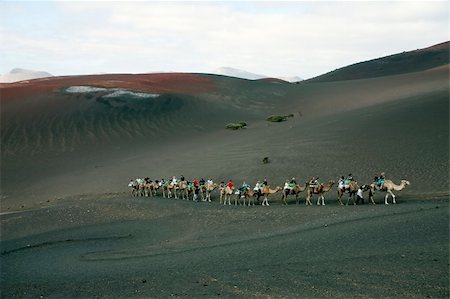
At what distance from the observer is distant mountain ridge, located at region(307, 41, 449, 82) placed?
8638 centimetres

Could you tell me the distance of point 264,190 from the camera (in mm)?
24875

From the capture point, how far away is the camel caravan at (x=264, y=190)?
74.8 feet

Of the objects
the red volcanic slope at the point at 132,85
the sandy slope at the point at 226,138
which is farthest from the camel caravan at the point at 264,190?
the red volcanic slope at the point at 132,85

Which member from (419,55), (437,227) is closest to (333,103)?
(437,227)

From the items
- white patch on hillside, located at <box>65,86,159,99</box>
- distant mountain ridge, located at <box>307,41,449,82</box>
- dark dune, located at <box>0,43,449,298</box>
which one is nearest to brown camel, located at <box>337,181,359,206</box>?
dark dune, located at <box>0,43,449,298</box>

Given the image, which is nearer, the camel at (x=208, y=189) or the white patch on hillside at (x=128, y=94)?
the camel at (x=208, y=189)

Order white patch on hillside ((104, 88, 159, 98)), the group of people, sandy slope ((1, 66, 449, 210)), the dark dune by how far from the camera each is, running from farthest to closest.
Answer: white patch on hillside ((104, 88, 159, 98)), sandy slope ((1, 66, 449, 210)), the group of people, the dark dune

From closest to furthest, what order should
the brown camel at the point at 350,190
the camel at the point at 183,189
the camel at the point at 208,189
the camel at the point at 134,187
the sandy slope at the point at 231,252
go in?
the sandy slope at the point at 231,252 < the brown camel at the point at 350,190 < the camel at the point at 208,189 < the camel at the point at 183,189 < the camel at the point at 134,187

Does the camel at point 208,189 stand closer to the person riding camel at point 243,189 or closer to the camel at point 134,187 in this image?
the person riding camel at point 243,189

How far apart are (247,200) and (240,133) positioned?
1728 cm

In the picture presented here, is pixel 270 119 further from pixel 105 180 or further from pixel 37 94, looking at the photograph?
pixel 37 94

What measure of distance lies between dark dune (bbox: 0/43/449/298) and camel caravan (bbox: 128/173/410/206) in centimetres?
80

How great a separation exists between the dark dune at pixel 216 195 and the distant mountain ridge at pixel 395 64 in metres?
26.3

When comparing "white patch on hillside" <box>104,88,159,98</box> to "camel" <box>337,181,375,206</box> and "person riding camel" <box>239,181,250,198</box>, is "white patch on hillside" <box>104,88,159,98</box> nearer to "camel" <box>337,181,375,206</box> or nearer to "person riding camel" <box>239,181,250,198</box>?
"person riding camel" <box>239,181,250,198</box>
